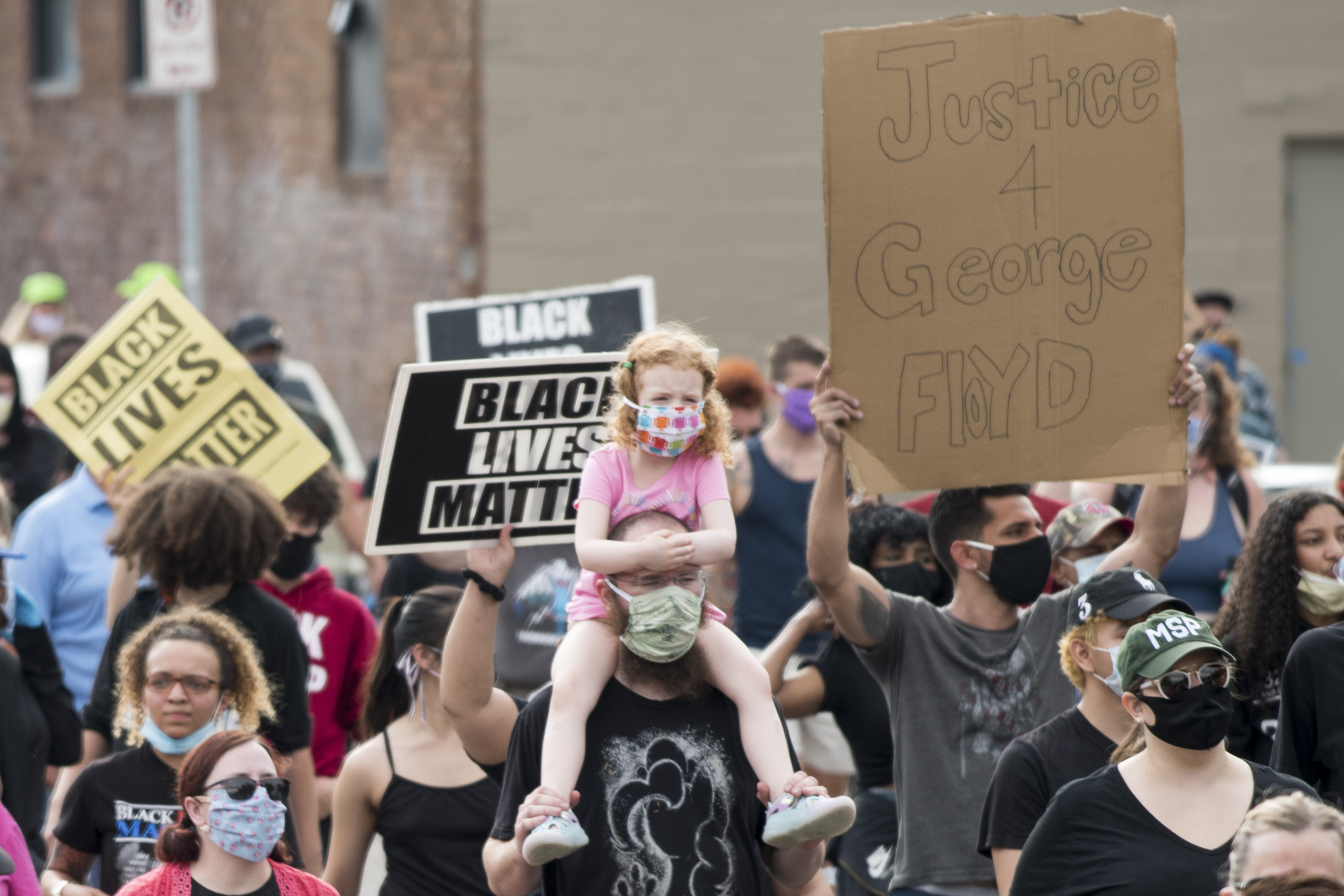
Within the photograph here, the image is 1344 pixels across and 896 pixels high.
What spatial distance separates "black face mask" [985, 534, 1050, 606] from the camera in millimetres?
4895

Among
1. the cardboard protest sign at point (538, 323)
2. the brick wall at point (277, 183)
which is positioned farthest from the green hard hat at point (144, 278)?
the cardboard protest sign at point (538, 323)

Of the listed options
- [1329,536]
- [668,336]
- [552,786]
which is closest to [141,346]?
[668,336]

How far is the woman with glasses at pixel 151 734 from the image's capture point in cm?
452

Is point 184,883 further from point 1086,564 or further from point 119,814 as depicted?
point 1086,564

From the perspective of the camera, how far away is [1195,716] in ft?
12.1

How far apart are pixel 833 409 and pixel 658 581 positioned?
779 millimetres

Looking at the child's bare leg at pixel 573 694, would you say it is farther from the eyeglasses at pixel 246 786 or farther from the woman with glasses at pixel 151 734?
the woman with glasses at pixel 151 734

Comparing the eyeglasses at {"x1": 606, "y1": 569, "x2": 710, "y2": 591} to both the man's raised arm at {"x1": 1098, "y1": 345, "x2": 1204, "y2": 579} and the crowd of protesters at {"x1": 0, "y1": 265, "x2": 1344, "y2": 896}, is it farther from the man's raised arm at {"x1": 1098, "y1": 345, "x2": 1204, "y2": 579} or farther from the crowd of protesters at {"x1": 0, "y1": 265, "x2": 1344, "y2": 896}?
the man's raised arm at {"x1": 1098, "y1": 345, "x2": 1204, "y2": 579}

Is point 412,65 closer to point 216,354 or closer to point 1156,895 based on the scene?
point 216,354

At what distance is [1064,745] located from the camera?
4.16 metres

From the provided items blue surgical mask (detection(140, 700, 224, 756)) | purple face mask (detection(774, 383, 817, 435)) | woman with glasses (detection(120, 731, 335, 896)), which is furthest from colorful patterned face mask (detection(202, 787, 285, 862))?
purple face mask (detection(774, 383, 817, 435))

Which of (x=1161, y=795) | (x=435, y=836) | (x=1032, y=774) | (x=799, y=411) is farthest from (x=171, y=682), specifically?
(x=799, y=411)

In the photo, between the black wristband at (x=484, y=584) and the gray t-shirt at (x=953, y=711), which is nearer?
the black wristband at (x=484, y=584)

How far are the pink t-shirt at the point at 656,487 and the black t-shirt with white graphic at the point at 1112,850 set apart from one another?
858 millimetres
